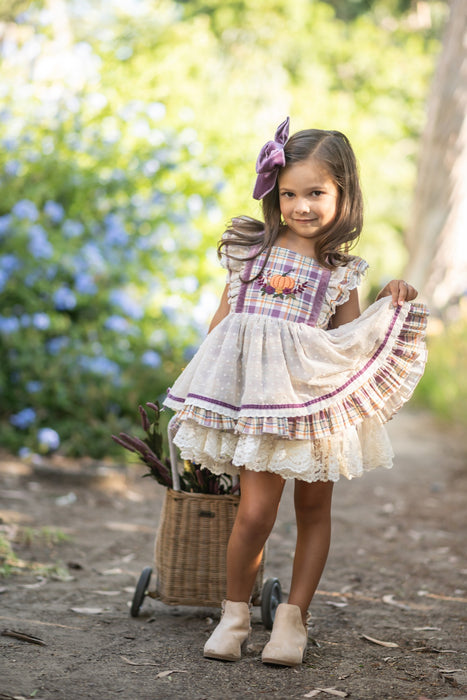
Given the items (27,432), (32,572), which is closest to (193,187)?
(27,432)

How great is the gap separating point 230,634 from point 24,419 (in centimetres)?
262

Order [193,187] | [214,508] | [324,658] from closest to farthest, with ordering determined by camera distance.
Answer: [324,658] → [214,508] → [193,187]

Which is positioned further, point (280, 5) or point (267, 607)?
point (280, 5)

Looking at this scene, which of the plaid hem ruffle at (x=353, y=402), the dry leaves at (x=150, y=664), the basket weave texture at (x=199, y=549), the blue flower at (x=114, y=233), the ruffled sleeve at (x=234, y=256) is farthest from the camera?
the blue flower at (x=114, y=233)

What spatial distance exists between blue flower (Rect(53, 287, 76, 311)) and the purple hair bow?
253 cm

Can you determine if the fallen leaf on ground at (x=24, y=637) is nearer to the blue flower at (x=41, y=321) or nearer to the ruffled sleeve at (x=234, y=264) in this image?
the ruffled sleeve at (x=234, y=264)

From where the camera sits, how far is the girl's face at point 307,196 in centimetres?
244

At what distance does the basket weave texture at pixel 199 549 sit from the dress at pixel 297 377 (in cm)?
20

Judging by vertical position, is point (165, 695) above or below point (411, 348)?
below

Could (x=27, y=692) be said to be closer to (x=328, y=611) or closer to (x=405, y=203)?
(x=328, y=611)


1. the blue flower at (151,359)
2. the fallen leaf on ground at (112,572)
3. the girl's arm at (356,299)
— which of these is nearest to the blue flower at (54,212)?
the blue flower at (151,359)

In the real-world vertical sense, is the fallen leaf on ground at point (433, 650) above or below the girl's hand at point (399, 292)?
below

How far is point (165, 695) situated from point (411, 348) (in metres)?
1.19

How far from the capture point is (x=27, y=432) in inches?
188
